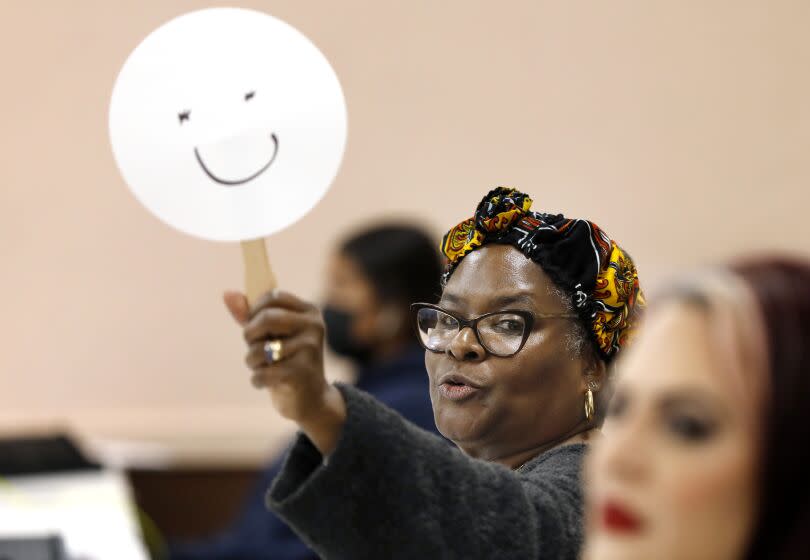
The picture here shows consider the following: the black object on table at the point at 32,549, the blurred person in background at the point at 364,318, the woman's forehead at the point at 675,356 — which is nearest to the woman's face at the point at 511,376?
the woman's forehead at the point at 675,356

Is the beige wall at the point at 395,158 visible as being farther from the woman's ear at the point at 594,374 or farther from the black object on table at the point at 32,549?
the black object on table at the point at 32,549

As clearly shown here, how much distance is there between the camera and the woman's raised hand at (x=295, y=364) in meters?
0.91

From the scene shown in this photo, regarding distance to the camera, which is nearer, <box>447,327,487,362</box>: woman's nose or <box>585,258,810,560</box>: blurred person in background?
<box>585,258,810,560</box>: blurred person in background

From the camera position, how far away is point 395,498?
906 mm

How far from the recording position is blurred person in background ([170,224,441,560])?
3.05 meters

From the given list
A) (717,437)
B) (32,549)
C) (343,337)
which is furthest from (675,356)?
(343,337)

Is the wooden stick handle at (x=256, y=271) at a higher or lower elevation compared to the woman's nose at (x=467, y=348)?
higher

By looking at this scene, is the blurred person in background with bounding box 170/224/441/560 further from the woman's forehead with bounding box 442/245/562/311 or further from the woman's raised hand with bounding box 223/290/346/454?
the woman's raised hand with bounding box 223/290/346/454

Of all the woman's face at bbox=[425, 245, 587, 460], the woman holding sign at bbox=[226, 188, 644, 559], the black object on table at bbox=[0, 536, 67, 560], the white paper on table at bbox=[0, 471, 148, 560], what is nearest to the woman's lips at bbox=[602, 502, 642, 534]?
the woman holding sign at bbox=[226, 188, 644, 559]

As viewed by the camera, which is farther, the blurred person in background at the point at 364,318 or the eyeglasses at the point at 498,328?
the blurred person in background at the point at 364,318

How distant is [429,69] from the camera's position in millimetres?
2408

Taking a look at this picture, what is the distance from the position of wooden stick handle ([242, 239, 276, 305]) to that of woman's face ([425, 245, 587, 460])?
0.16 m

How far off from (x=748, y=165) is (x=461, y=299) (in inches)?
110

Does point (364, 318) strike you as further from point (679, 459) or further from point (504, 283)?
point (679, 459)
